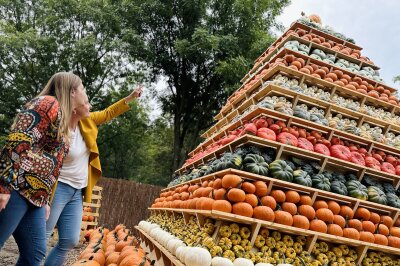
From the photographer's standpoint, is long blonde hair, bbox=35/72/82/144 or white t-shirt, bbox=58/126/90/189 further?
white t-shirt, bbox=58/126/90/189

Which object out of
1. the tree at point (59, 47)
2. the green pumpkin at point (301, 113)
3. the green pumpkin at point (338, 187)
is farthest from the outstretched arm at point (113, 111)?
the tree at point (59, 47)

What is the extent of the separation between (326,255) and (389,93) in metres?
4.26

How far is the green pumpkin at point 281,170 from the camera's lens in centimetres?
446

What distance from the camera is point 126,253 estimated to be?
4.27m

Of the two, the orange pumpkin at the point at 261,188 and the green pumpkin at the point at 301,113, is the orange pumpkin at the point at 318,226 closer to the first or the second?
the orange pumpkin at the point at 261,188

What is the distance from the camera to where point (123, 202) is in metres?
13.4

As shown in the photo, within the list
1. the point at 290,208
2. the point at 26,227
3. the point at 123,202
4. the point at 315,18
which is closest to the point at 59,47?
the point at 123,202

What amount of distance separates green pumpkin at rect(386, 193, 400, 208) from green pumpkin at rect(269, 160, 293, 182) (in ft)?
5.42

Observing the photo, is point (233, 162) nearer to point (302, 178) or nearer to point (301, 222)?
point (302, 178)

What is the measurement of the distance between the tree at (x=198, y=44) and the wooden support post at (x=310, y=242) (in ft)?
35.6

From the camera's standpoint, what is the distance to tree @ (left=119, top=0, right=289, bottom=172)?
15461 mm

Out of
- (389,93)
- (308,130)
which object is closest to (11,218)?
(308,130)

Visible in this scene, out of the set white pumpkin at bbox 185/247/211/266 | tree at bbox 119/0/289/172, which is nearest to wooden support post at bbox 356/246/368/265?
white pumpkin at bbox 185/247/211/266

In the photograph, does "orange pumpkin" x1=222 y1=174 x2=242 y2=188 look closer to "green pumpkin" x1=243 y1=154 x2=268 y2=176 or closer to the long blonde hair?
"green pumpkin" x1=243 y1=154 x2=268 y2=176
